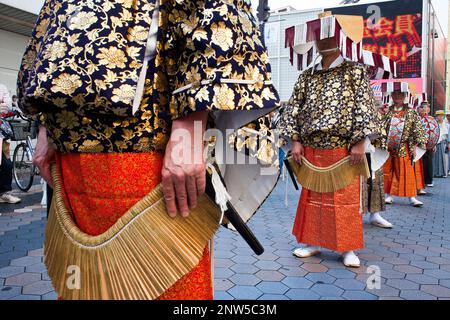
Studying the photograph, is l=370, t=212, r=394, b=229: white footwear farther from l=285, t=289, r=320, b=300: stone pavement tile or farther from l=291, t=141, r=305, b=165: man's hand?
l=285, t=289, r=320, b=300: stone pavement tile

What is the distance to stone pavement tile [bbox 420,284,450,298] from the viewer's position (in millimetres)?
2617

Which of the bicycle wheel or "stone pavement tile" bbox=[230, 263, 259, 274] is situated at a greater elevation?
the bicycle wheel

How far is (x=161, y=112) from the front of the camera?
110 centimetres

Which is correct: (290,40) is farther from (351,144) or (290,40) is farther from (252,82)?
(252,82)

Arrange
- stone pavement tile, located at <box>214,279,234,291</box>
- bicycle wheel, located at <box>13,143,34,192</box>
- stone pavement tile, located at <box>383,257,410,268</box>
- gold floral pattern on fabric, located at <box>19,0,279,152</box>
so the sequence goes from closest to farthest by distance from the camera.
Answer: gold floral pattern on fabric, located at <box>19,0,279,152</box>
stone pavement tile, located at <box>214,279,234,291</box>
stone pavement tile, located at <box>383,257,410,268</box>
bicycle wheel, located at <box>13,143,34,192</box>

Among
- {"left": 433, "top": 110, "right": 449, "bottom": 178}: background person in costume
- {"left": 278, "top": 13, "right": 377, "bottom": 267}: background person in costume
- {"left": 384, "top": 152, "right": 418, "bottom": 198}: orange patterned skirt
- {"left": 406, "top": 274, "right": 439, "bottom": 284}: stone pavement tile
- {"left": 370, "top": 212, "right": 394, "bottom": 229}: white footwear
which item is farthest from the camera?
{"left": 433, "top": 110, "right": 449, "bottom": 178}: background person in costume

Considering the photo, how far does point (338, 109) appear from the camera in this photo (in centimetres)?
308

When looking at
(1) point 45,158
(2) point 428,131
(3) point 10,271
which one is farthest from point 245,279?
(2) point 428,131

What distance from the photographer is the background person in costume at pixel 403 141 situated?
6.04m

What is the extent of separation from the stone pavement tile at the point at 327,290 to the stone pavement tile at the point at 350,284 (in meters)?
0.06

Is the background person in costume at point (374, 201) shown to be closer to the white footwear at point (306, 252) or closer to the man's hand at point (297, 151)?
the white footwear at point (306, 252)

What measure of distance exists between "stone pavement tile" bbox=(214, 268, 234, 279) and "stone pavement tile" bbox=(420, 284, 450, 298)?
1.42m

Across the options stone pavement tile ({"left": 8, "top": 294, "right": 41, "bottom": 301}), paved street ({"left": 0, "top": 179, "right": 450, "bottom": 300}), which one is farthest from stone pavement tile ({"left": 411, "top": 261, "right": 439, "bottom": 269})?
stone pavement tile ({"left": 8, "top": 294, "right": 41, "bottom": 301})

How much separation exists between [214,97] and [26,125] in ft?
21.7
